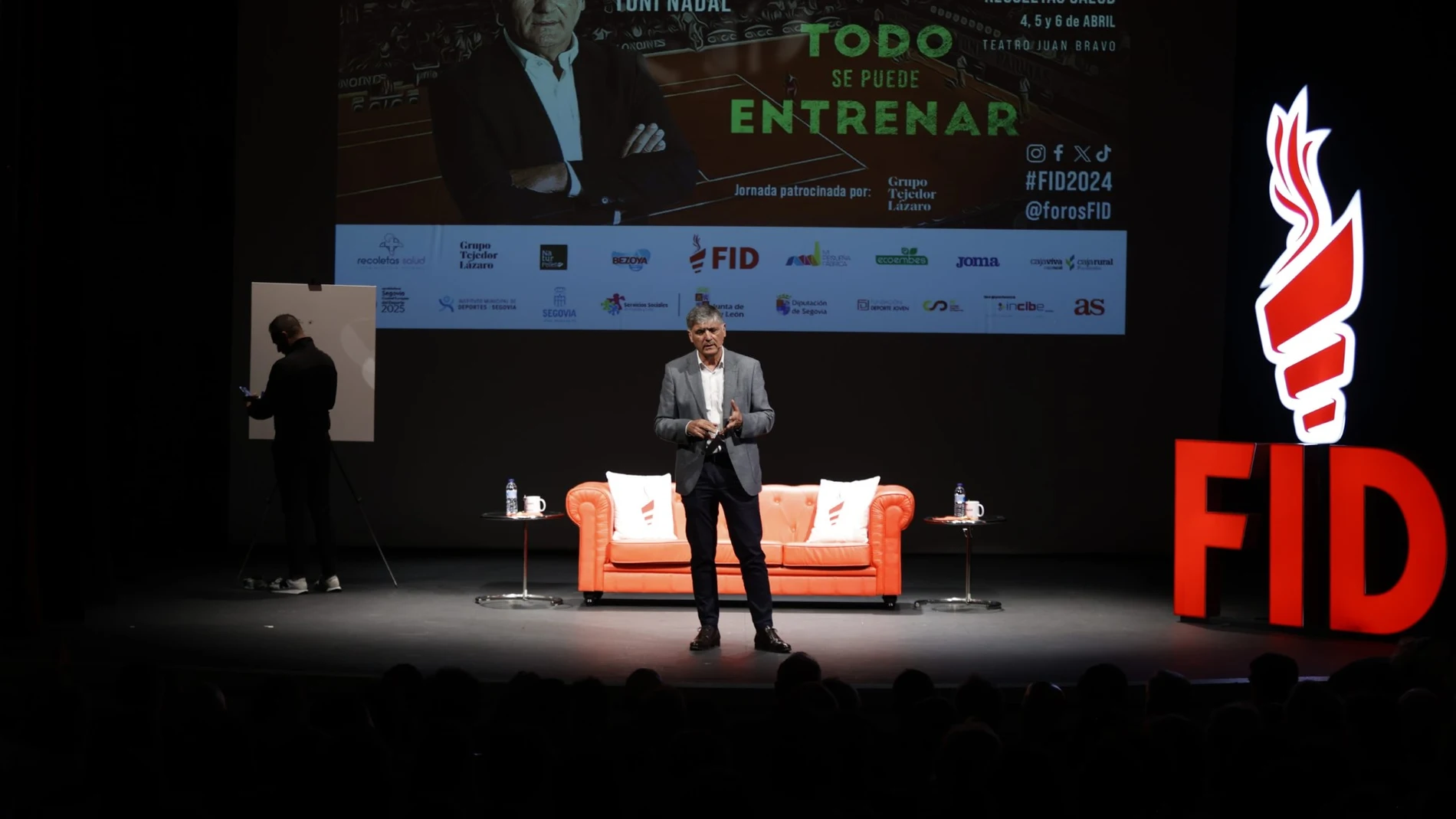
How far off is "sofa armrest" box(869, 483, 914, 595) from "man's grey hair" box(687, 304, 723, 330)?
1.77m

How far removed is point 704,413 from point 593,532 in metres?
1.51

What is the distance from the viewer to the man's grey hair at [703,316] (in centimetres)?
552

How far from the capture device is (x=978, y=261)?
8961 mm

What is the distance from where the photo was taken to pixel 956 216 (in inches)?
353

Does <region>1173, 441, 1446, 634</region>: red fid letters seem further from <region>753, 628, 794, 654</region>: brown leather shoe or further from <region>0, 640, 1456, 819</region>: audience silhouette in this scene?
<region>0, 640, 1456, 819</region>: audience silhouette

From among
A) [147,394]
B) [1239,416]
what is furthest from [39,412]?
[1239,416]

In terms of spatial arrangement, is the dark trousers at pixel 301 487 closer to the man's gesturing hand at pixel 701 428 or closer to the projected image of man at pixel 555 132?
the projected image of man at pixel 555 132

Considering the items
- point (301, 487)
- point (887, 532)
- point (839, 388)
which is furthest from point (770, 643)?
point (839, 388)

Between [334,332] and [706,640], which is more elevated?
[334,332]

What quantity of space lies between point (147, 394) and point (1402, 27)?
7509 millimetres

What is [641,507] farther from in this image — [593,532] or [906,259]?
[906,259]

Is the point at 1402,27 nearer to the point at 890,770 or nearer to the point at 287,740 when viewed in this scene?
the point at 890,770

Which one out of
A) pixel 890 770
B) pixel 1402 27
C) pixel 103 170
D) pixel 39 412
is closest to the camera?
pixel 890 770

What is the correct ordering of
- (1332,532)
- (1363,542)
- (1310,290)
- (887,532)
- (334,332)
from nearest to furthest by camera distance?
(1363,542) → (1332,532) → (1310,290) → (887,532) → (334,332)
